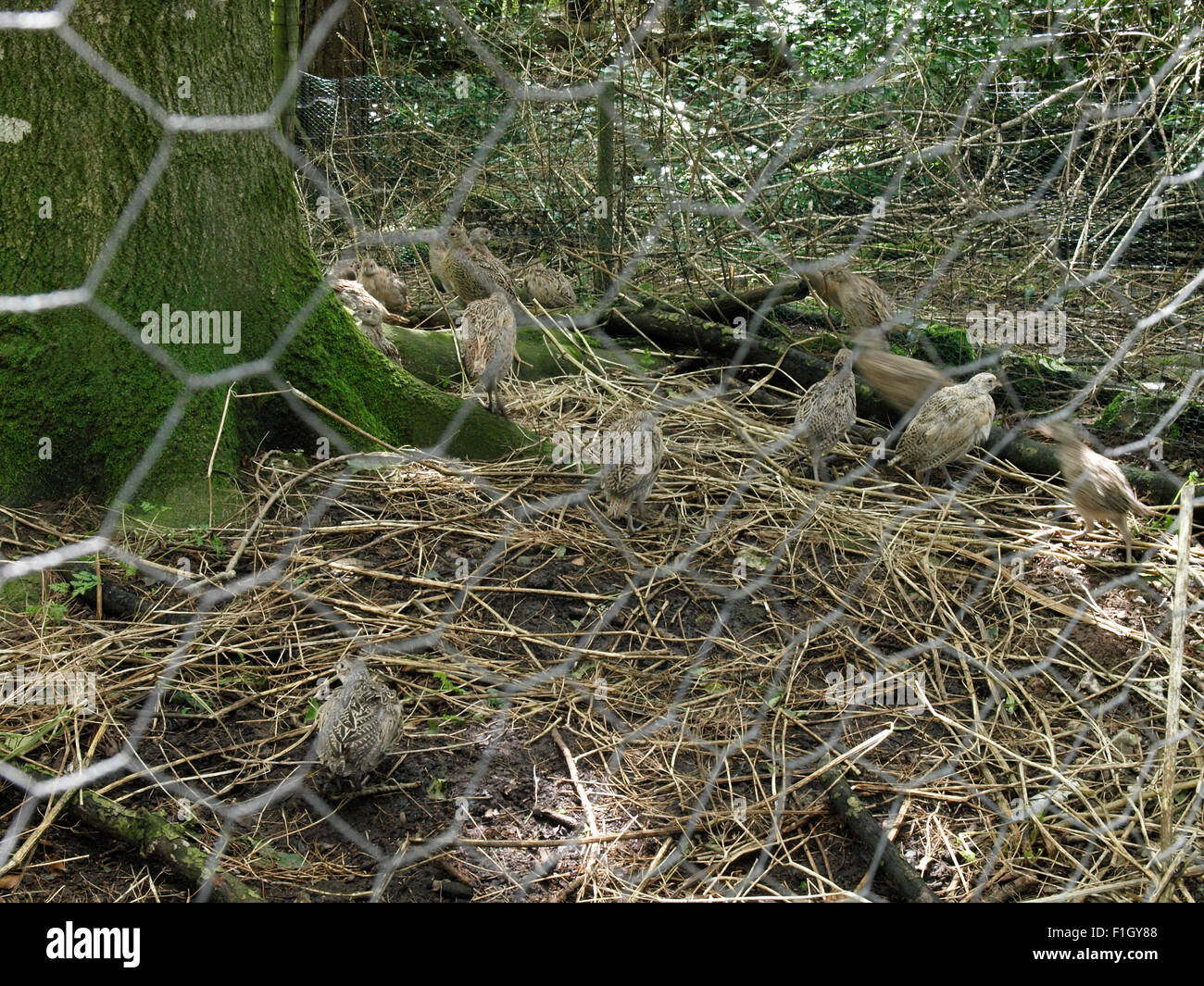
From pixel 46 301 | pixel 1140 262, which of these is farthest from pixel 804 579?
pixel 1140 262

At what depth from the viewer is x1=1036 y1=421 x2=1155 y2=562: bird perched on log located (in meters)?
3.12

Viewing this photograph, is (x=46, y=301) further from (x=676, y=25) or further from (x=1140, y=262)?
(x=1140, y=262)

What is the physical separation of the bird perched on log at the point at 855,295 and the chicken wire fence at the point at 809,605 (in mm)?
220

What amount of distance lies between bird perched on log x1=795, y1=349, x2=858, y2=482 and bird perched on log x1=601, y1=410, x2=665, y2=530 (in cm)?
68

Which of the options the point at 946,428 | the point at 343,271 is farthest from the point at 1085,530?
the point at 343,271

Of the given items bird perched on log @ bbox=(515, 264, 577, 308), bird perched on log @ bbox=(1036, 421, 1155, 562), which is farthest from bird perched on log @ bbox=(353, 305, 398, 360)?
bird perched on log @ bbox=(1036, 421, 1155, 562)

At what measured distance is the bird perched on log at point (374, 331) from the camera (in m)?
3.54

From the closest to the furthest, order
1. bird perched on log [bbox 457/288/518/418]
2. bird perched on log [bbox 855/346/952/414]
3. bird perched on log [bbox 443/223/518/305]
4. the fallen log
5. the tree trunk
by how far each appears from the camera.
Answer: the fallen log → the tree trunk → bird perched on log [bbox 457/288/518/418] → bird perched on log [bbox 855/346/952/414] → bird perched on log [bbox 443/223/518/305]

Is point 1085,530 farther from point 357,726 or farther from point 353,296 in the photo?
point 353,296

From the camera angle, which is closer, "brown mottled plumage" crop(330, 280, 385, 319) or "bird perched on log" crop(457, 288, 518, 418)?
"bird perched on log" crop(457, 288, 518, 418)

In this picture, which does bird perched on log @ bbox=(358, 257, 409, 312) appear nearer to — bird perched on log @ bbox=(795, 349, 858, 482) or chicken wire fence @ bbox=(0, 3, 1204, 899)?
chicken wire fence @ bbox=(0, 3, 1204, 899)

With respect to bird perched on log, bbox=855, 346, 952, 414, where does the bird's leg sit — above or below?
below

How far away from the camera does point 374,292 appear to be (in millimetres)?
4691

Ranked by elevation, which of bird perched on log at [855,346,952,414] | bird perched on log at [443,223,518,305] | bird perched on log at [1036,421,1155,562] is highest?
bird perched on log at [443,223,518,305]
